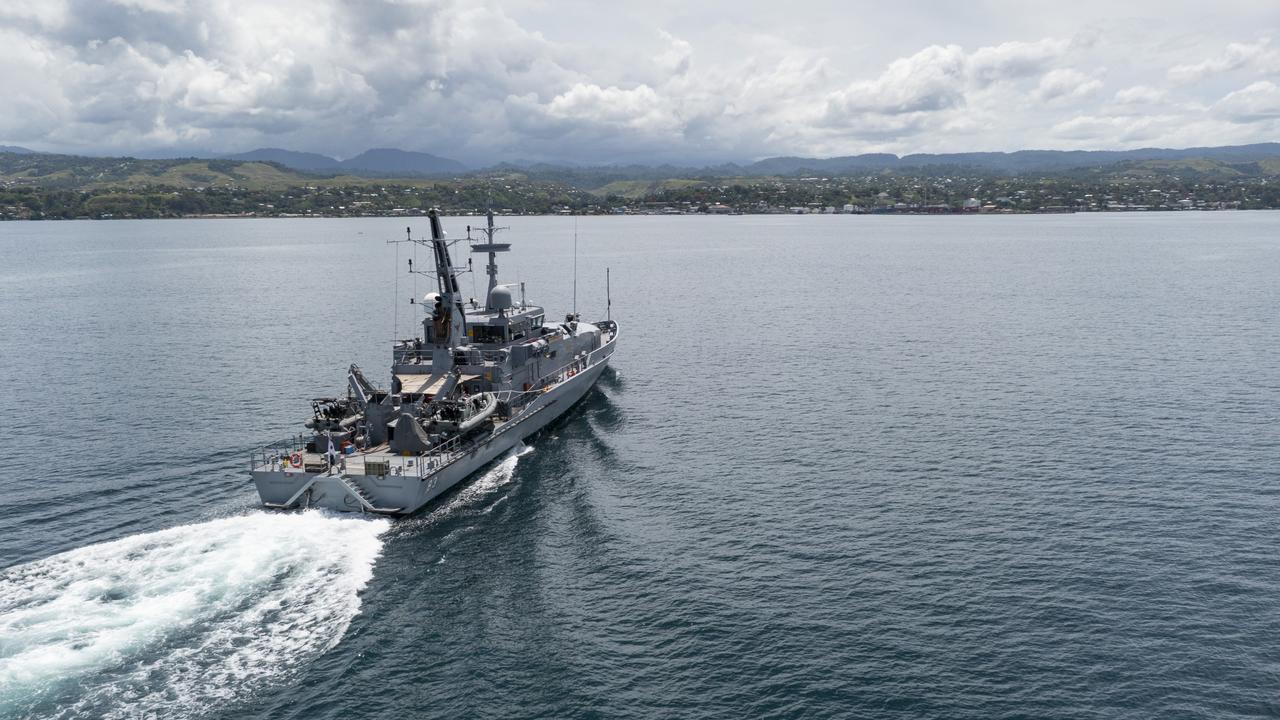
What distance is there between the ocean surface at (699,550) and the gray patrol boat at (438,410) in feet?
5.93

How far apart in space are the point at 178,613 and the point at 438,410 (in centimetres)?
2385

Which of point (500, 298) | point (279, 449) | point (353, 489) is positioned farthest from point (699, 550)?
point (500, 298)

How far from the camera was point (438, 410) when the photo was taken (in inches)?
2271

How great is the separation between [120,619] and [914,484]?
4350cm

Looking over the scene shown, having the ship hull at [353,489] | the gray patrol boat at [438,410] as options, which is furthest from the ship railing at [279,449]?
the ship hull at [353,489]

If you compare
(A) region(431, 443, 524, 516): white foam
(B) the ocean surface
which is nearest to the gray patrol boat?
(A) region(431, 443, 524, 516): white foam

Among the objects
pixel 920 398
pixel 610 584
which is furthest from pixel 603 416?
pixel 610 584

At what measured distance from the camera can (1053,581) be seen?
39.2m

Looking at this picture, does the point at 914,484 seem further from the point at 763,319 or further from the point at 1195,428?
the point at 763,319

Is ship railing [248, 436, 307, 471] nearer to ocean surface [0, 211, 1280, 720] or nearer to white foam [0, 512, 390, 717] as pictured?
ocean surface [0, 211, 1280, 720]

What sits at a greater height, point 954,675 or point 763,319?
point 763,319

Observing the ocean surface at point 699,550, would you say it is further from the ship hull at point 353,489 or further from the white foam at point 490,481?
the ship hull at point 353,489

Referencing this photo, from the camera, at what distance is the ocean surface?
31.7m

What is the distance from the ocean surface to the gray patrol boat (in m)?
1.81
